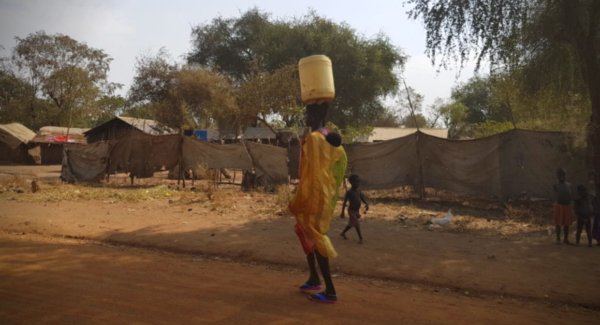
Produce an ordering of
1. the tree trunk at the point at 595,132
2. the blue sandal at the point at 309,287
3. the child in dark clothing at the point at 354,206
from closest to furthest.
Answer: the blue sandal at the point at 309,287 → the child in dark clothing at the point at 354,206 → the tree trunk at the point at 595,132

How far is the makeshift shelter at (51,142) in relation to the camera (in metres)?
31.1

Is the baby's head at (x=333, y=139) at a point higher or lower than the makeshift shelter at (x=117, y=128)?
lower

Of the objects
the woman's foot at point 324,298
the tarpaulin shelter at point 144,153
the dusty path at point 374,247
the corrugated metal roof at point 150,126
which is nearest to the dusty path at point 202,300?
the woman's foot at point 324,298

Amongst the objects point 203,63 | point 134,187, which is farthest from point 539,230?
point 203,63

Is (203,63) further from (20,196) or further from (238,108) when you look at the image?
(20,196)

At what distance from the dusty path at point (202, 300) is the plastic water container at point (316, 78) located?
6.53ft

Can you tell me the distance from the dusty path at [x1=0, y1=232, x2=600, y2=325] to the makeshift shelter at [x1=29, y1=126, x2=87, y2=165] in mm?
29549

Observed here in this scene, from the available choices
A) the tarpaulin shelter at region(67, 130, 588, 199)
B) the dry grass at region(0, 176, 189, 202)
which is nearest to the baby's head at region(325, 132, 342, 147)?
the tarpaulin shelter at region(67, 130, 588, 199)

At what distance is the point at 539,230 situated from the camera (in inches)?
307

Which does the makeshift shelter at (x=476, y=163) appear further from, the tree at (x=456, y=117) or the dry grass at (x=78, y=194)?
the tree at (x=456, y=117)

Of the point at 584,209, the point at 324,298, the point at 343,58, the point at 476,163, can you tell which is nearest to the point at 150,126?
the point at 343,58

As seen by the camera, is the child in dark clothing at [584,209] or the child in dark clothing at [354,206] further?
the child in dark clothing at [354,206]

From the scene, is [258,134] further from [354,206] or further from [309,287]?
[309,287]

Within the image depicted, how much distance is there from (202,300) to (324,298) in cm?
113
